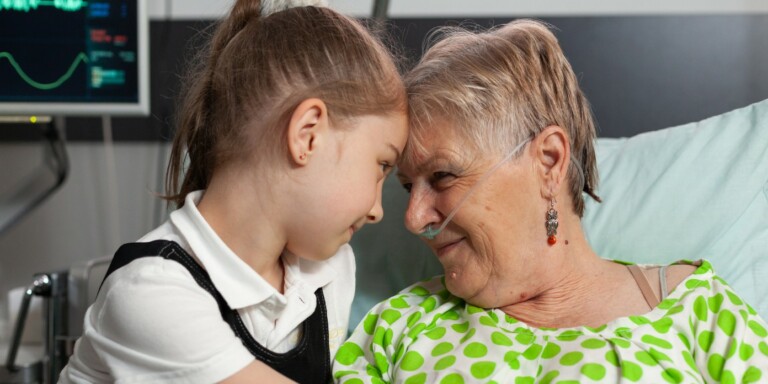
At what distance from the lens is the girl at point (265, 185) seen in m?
1.27

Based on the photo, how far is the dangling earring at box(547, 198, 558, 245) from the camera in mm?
1523

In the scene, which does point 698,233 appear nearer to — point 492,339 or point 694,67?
point 492,339

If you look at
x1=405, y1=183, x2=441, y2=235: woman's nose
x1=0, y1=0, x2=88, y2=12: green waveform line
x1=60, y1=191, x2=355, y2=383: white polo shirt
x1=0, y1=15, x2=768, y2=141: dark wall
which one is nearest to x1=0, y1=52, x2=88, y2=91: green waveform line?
x1=0, y1=0, x2=88, y2=12: green waveform line

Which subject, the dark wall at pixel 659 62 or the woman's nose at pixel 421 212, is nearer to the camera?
the woman's nose at pixel 421 212

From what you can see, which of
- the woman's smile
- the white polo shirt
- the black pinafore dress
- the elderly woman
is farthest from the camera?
the woman's smile

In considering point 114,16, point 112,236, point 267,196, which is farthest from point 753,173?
point 112,236

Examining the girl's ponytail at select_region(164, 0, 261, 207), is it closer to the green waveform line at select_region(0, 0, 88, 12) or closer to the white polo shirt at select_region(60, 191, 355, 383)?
the white polo shirt at select_region(60, 191, 355, 383)

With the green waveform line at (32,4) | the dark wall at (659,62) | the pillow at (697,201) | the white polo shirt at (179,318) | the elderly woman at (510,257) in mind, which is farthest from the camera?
the dark wall at (659,62)

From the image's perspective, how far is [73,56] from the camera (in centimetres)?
247

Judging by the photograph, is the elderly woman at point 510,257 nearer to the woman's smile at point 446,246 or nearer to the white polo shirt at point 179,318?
the woman's smile at point 446,246

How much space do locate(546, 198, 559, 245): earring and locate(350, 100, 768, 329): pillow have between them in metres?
0.33

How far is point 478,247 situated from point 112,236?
5.76ft

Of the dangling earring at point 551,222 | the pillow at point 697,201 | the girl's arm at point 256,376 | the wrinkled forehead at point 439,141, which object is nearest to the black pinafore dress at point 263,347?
the girl's arm at point 256,376

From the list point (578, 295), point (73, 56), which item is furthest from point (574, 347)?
point (73, 56)
